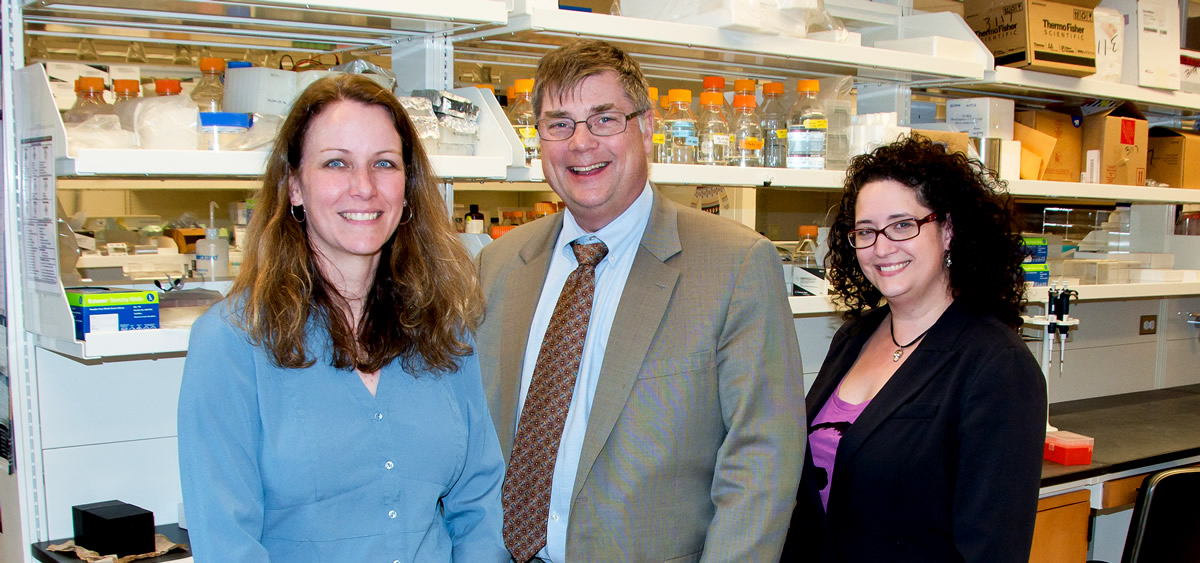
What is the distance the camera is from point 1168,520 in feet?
7.84

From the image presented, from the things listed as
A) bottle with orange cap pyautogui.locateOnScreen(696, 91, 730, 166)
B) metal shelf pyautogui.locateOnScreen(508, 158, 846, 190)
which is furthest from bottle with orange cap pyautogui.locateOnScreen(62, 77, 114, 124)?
bottle with orange cap pyautogui.locateOnScreen(696, 91, 730, 166)

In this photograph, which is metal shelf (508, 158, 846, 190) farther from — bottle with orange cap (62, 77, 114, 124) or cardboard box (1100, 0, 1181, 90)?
cardboard box (1100, 0, 1181, 90)

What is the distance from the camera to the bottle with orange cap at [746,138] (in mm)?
2494

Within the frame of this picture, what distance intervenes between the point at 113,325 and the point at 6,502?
0.79 metres

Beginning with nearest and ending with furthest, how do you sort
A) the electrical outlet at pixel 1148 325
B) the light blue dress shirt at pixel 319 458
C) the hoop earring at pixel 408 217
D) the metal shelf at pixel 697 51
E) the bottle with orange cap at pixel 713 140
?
the light blue dress shirt at pixel 319 458 → the hoop earring at pixel 408 217 → the metal shelf at pixel 697 51 → the bottle with orange cap at pixel 713 140 → the electrical outlet at pixel 1148 325

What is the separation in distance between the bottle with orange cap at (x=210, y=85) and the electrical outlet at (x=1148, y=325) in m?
3.95

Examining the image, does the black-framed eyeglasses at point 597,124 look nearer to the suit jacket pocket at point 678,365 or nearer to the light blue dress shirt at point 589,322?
the light blue dress shirt at point 589,322

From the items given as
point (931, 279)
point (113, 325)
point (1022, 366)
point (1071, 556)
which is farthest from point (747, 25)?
point (1071, 556)

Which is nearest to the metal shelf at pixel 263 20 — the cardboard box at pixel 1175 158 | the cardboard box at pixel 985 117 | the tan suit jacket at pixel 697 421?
the tan suit jacket at pixel 697 421

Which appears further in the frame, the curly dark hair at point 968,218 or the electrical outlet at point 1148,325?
the electrical outlet at point 1148,325

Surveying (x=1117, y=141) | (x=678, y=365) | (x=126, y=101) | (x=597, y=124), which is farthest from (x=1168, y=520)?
(x=126, y=101)

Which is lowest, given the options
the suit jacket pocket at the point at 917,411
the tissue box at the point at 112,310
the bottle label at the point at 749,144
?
the suit jacket pocket at the point at 917,411

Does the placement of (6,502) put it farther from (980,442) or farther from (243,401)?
(980,442)

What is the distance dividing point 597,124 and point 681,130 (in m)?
0.73
